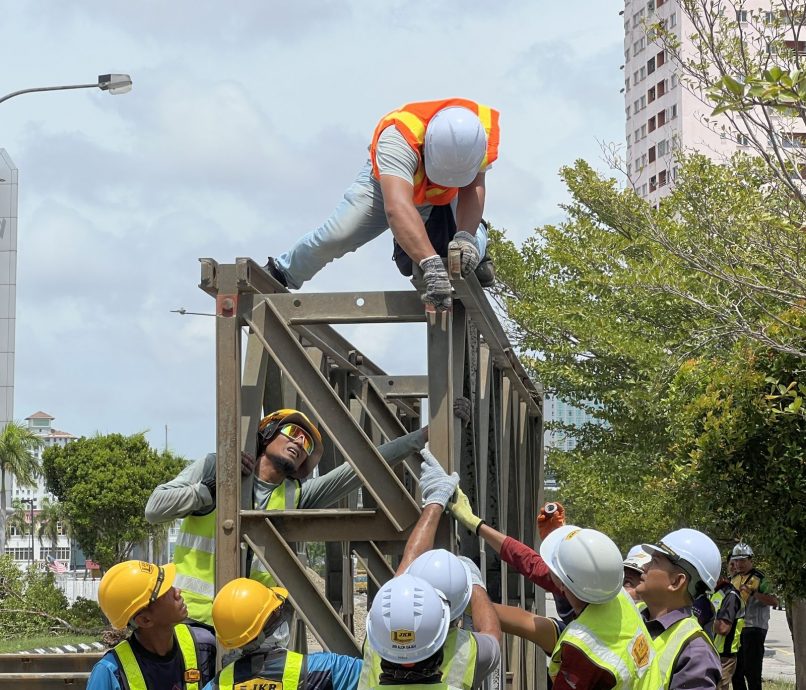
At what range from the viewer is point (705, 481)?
12.1 meters

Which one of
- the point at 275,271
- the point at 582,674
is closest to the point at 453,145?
the point at 275,271

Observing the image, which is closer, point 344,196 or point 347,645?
point 347,645

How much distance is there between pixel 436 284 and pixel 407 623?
2032 millimetres

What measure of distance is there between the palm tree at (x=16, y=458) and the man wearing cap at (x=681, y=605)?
181 feet

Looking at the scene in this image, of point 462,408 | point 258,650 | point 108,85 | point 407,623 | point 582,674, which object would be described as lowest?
point 582,674

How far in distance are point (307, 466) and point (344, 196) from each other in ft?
4.58

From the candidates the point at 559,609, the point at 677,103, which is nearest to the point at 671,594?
the point at 559,609

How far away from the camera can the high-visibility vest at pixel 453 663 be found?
4.09 metres

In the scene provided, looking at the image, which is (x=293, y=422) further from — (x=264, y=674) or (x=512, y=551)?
(x=264, y=674)

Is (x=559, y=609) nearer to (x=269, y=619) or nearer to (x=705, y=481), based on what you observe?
(x=269, y=619)

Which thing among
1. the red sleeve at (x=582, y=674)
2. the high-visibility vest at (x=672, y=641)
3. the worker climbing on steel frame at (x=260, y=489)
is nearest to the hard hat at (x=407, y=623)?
the red sleeve at (x=582, y=674)

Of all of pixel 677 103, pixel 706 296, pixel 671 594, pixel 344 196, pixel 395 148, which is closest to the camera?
pixel 671 594

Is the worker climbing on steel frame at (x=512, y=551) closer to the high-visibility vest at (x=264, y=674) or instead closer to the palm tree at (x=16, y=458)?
the high-visibility vest at (x=264, y=674)

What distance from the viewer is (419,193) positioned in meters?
6.27
